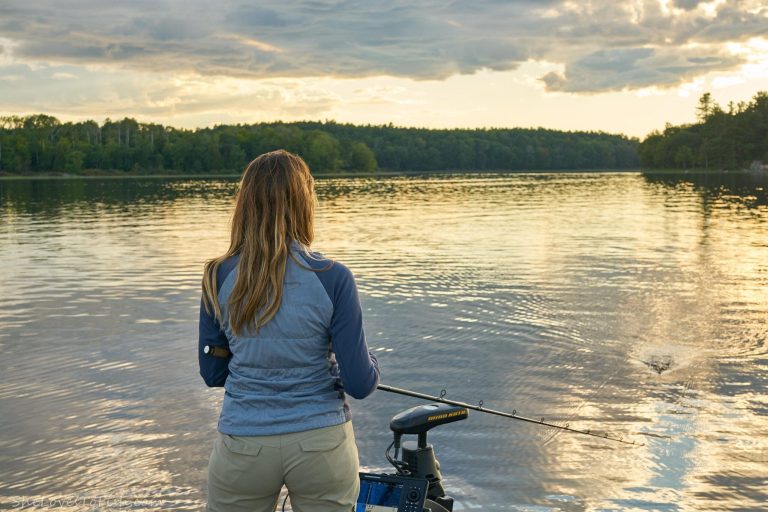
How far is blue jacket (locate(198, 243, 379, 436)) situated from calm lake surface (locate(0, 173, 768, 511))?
3.88 metres

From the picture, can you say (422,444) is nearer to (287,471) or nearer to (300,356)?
(287,471)

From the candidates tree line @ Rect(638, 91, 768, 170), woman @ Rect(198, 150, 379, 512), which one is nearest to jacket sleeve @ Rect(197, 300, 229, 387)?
woman @ Rect(198, 150, 379, 512)

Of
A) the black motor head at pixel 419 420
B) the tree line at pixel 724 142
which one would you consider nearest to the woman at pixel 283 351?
the black motor head at pixel 419 420

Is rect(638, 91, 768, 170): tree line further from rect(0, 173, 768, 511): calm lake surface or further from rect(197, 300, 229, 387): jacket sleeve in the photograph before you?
rect(197, 300, 229, 387): jacket sleeve

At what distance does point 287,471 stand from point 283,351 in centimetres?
44

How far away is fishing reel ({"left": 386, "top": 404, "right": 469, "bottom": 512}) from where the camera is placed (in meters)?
4.11

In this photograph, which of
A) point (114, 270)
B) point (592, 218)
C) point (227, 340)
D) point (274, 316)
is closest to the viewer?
point (274, 316)

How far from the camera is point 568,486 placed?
7055mm

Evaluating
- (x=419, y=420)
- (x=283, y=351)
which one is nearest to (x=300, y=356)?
(x=283, y=351)

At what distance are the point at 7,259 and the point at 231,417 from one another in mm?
22199

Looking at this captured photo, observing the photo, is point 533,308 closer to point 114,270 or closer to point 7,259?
point 114,270

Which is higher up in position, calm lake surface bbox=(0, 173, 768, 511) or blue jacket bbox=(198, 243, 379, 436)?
blue jacket bbox=(198, 243, 379, 436)

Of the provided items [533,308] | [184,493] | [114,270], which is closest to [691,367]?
[533,308]

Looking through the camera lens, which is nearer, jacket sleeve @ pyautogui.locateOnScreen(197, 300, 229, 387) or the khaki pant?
the khaki pant
